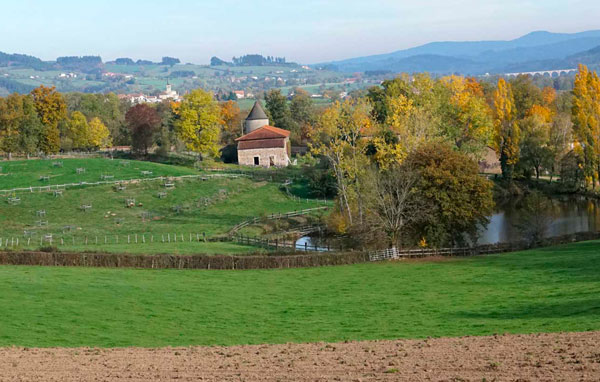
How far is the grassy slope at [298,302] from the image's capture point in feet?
96.7

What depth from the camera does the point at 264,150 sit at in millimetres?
106875

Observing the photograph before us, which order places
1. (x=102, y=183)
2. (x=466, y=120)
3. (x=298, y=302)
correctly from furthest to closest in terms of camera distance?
(x=466, y=120)
(x=102, y=183)
(x=298, y=302)

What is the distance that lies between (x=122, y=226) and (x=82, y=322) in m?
33.5

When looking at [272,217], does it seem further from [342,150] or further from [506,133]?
[506,133]

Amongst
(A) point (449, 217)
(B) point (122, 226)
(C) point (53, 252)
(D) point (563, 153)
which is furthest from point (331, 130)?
(D) point (563, 153)

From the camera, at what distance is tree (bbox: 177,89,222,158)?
102812 millimetres

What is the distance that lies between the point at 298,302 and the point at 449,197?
20264 millimetres

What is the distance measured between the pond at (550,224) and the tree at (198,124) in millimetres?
41543

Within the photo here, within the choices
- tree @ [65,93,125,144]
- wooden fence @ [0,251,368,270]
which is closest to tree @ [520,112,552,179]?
wooden fence @ [0,251,368,270]

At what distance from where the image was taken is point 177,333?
99.5 feet

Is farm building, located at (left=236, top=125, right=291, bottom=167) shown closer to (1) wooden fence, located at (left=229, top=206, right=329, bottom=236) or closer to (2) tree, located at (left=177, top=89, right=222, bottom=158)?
(2) tree, located at (left=177, top=89, right=222, bottom=158)

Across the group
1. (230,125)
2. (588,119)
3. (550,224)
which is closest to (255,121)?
(230,125)

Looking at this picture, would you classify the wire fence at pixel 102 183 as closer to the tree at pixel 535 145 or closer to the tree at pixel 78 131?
the tree at pixel 535 145

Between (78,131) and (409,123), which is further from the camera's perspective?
(78,131)
